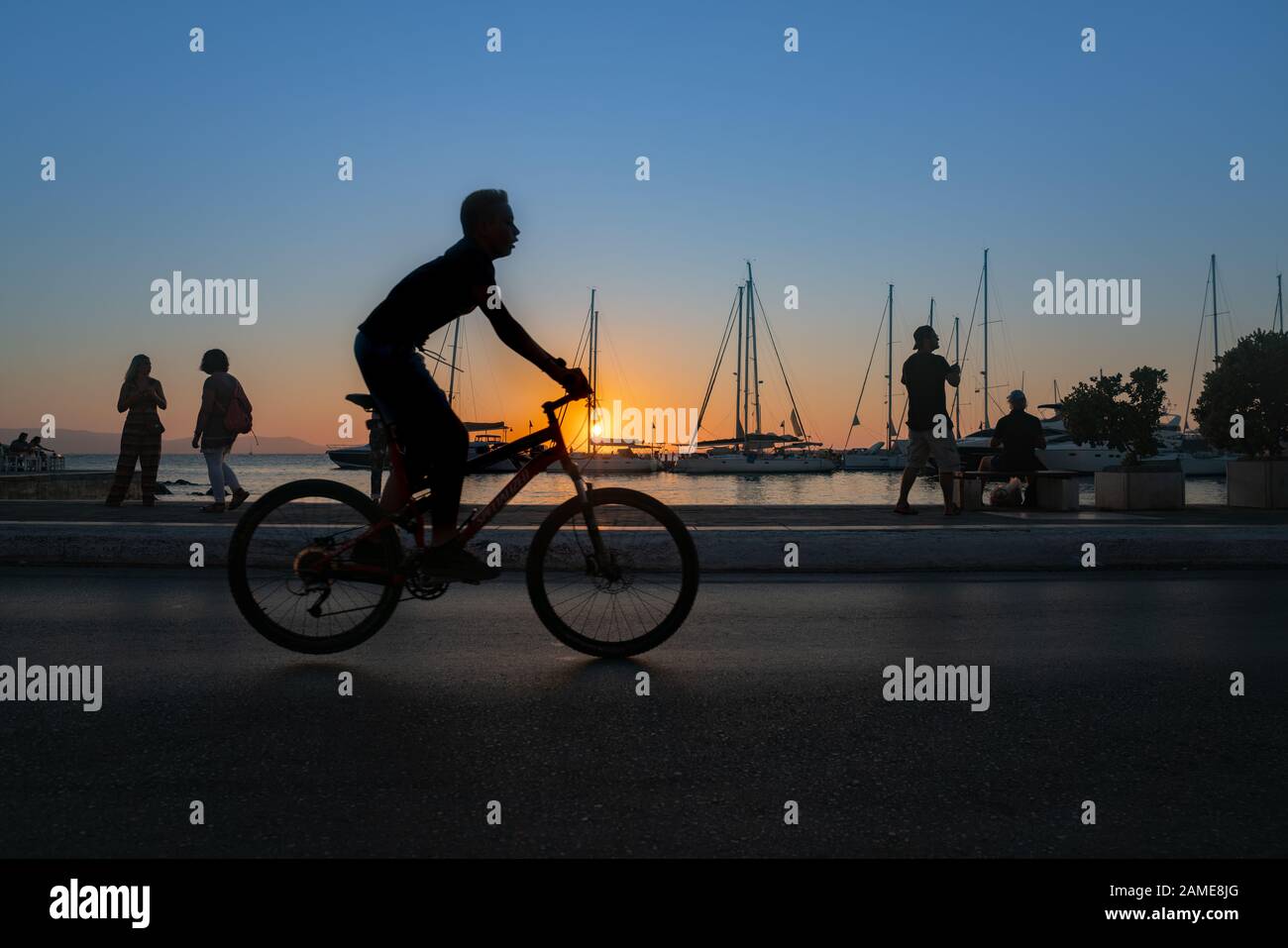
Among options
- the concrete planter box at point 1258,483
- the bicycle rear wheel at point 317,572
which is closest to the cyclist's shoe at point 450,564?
the bicycle rear wheel at point 317,572

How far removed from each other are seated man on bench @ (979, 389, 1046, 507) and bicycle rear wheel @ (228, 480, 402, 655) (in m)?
10.6

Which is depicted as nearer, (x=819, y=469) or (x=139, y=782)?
(x=139, y=782)

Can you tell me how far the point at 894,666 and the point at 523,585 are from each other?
3.41m

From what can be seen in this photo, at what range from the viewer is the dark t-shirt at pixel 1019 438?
44.6 feet

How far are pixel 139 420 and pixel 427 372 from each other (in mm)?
10190

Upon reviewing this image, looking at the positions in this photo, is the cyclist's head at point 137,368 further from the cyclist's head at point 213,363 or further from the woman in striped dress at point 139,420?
the cyclist's head at point 213,363

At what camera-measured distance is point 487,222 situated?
4891 mm

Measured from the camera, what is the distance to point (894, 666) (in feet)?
14.5

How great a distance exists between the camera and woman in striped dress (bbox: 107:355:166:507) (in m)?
13.1

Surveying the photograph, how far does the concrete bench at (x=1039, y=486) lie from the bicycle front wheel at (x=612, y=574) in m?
8.88

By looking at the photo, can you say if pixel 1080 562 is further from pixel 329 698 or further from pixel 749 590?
pixel 329 698

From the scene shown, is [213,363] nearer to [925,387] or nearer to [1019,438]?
[925,387]

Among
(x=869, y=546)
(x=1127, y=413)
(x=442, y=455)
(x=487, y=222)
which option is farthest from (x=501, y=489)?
(x=1127, y=413)
